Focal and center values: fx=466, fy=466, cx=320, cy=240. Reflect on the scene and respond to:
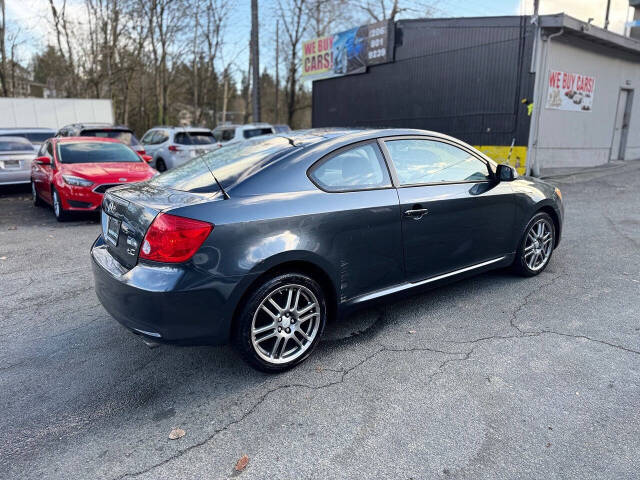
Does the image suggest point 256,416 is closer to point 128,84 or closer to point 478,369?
point 478,369

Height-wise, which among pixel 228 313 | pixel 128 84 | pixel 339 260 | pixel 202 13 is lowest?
pixel 228 313

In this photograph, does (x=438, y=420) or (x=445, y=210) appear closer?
(x=438, y=420)

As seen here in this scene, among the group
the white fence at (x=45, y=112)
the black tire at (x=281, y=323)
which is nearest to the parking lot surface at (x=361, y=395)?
the black tire at (x=281, y=323)

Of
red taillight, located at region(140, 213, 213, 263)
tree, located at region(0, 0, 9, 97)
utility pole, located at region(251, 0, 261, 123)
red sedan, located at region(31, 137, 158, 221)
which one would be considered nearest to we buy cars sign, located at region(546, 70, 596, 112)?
utility pole, located at region(251, 0, 261, 123)

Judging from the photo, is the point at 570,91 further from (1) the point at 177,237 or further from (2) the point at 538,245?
(1) the point at 177,237

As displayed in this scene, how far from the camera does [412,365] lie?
3.21 m

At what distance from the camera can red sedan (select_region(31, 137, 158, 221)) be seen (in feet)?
25.0

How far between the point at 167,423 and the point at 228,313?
2.28 feet

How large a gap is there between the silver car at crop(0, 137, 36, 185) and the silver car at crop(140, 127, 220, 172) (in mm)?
3656

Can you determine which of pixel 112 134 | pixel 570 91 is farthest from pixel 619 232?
pixel 112 134

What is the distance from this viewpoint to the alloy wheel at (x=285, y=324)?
3.01 m

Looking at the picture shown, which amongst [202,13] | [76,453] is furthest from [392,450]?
[202,13]

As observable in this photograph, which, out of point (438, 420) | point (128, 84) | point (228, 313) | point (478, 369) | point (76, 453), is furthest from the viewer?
point (128, 84)

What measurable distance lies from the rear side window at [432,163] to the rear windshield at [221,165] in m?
0.91
